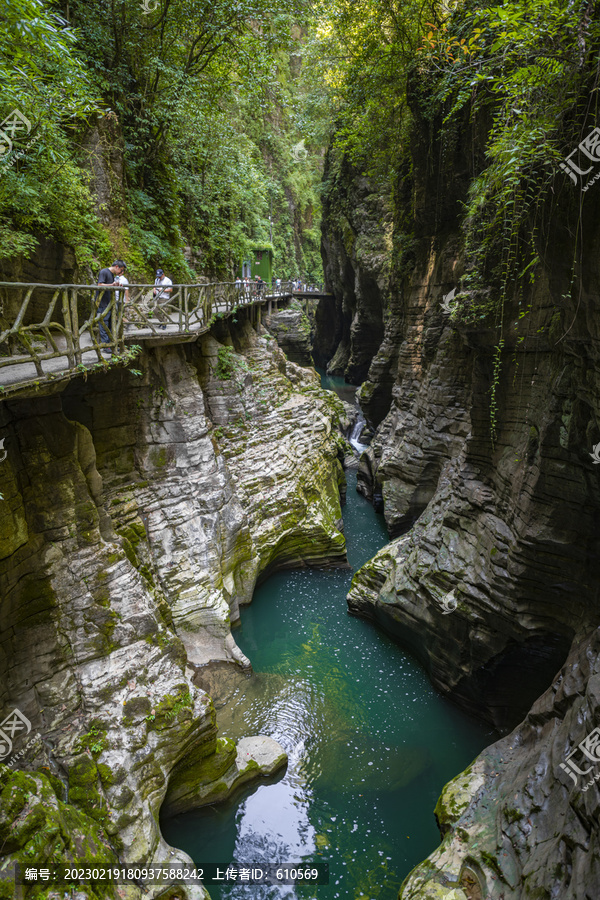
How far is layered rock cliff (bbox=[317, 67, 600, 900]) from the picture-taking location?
17.8 feet

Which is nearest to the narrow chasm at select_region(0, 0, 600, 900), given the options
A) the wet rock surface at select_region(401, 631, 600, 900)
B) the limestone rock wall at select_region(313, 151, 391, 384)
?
the wet rock surface at select_region(401, 631, 600, 900)

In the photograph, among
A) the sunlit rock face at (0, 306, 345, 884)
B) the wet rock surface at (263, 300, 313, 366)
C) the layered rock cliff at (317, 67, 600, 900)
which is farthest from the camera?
the wet rock surface at (263, 300, 313, 366)

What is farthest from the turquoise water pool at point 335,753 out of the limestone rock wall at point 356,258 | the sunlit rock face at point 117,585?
the limestone rock wall at point 356,258

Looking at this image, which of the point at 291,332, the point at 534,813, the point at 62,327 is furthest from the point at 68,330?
the point at 291,332

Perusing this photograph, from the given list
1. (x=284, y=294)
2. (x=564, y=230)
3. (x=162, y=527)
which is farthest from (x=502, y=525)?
(x=284, y=294)

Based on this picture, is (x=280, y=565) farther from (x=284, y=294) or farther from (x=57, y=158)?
(x=284, y=294)

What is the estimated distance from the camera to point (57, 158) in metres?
7.94

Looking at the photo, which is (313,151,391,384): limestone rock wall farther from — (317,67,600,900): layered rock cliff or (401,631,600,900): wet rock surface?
(401,631,600,900): wet rock surface

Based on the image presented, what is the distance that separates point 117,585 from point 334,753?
5.08 metres

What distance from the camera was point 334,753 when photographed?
8492 mm

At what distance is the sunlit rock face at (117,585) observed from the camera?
19.2ft

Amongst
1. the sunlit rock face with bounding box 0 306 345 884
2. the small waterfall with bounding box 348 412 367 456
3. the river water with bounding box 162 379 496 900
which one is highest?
the sunlit rock face with bounding box 0 306 345 884

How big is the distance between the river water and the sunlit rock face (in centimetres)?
111

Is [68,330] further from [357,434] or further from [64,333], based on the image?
[357,434]
